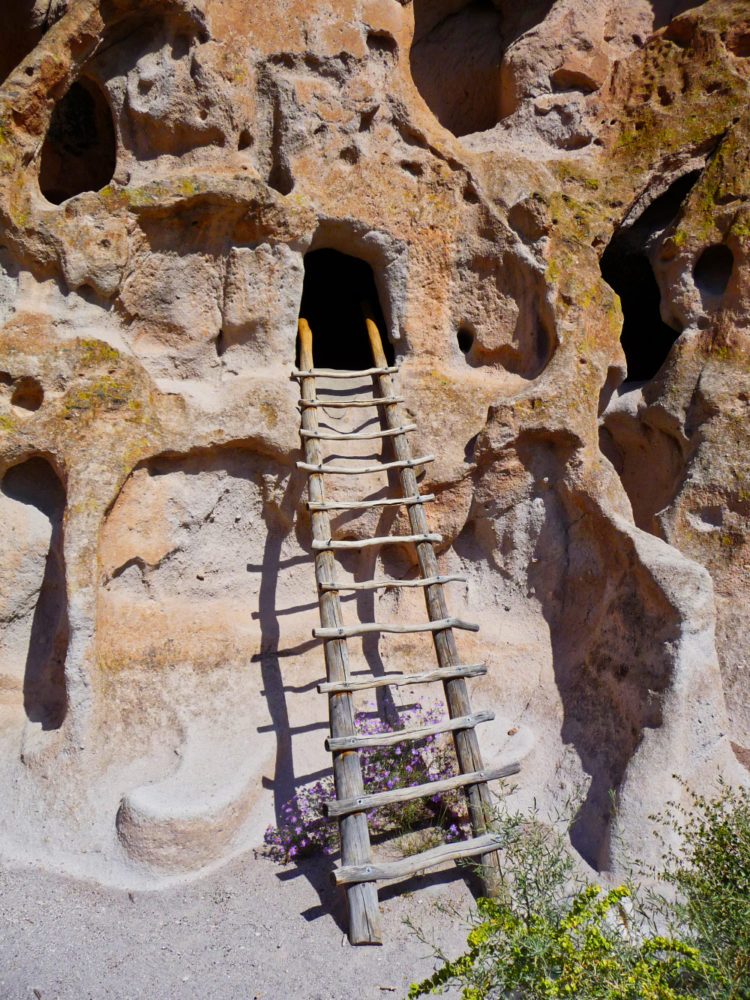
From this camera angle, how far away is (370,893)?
10.5 feet

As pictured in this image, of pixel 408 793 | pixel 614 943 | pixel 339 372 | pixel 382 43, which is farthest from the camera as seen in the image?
pixel 382 43

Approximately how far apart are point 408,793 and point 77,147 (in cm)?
476

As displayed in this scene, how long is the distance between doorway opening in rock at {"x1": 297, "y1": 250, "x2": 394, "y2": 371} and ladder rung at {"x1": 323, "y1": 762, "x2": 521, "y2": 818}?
3.31 metres

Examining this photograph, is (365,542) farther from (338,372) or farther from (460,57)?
(460,57)

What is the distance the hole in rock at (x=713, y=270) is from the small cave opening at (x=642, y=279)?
40cm

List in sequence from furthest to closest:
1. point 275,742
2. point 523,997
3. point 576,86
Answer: point 576,86 → point 275,742 → point 523,997

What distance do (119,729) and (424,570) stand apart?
1.67 metres

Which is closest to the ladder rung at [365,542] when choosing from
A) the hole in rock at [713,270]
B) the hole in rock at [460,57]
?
the hole in rock at [713,270]

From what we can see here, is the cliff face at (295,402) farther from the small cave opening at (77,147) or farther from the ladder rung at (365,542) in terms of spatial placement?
the ladder rung at (365,542)

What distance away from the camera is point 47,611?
4012mm

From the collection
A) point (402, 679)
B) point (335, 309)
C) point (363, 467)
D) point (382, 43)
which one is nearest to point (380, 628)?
point (402, 679)

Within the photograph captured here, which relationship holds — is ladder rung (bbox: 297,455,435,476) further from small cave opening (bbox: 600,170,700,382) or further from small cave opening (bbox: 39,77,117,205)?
small cave opening (bbox: 39,77,117,205)

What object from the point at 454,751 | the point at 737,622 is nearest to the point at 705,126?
the point at 737,622

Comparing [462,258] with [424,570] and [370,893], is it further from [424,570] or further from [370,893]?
[370,893]
